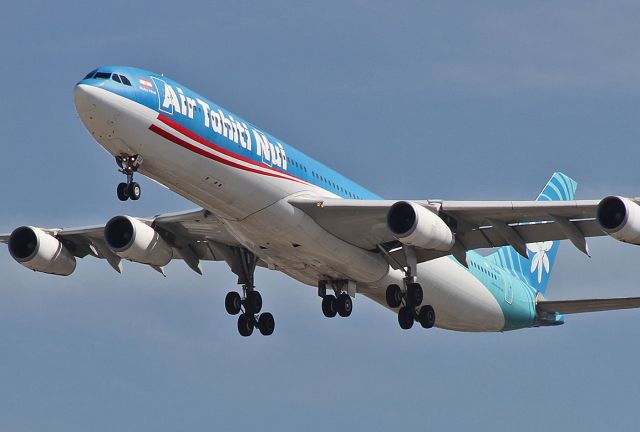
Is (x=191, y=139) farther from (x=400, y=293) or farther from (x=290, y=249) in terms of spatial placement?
(x=400, y=293)

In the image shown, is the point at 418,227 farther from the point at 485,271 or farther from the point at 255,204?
the point at 485,271

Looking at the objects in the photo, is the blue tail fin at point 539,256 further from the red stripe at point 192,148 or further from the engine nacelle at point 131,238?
the red stripe at point 192,148

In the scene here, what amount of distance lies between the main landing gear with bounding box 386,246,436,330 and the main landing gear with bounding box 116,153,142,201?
31.8 feet

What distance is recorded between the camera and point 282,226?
42188mm

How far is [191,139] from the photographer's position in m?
40.1

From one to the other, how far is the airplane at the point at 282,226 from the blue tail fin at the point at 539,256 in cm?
276

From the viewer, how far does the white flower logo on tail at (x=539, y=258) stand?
57.7 meters

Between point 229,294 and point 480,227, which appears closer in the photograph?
point 480,227

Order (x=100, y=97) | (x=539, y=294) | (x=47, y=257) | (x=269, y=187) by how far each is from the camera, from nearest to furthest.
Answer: (x=100, y=97)
(x=269, y=187)
(x=47, y=257)
(x=539, y=294)

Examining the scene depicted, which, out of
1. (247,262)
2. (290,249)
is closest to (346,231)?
(290,249)

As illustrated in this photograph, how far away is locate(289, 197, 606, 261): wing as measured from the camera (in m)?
42.5

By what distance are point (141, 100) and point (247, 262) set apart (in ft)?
34.7

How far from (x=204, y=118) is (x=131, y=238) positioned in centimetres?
675

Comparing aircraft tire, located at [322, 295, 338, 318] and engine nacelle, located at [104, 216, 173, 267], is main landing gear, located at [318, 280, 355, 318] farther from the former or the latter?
engine nacelle, located at [104, 216, 173, 267]
